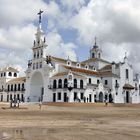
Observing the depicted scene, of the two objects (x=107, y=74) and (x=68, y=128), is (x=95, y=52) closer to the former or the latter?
Result: (x=107, y=74)

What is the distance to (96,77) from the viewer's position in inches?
3206

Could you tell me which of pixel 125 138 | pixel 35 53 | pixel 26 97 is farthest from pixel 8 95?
pixel 125 138

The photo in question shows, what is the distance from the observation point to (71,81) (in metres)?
69.8

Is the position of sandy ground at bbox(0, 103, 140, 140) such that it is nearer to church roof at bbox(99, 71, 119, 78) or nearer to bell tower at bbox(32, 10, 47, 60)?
bell tower at bbox(32, 10, 47, 60)

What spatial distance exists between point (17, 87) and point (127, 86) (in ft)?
112

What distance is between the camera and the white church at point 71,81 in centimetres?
7162

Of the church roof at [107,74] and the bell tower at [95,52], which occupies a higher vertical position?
the bell tower at [95,52]

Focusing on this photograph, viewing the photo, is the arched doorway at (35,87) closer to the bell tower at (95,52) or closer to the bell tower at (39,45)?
the bell tower at (39,45)

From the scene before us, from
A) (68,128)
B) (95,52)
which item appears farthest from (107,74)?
(68,128)

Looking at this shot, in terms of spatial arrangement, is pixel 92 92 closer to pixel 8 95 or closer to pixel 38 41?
pixel 38 41

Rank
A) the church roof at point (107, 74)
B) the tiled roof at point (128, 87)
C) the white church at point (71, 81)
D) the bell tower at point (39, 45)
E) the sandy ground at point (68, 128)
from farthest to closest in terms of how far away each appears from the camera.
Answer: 1. the tiled roof at point (128, 87)
2. the church roof at point (107, 74)
3. the bell tower at point (39, 45)
4. the white church at point (71, 81)
5. the sandy ground at point (68, 128)

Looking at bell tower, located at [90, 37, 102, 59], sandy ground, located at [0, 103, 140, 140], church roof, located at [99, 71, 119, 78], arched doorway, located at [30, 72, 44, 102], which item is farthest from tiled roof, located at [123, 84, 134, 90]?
sandy ground, located at [0, 103, 140, 140]

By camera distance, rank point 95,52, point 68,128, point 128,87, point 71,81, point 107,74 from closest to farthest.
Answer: point 68,128
point 71,81
point 107,74
point 128,87
point 95,52

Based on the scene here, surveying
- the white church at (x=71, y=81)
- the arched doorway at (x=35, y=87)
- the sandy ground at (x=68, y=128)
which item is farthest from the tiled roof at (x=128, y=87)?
the sandy ground at (x=68, y=128)
